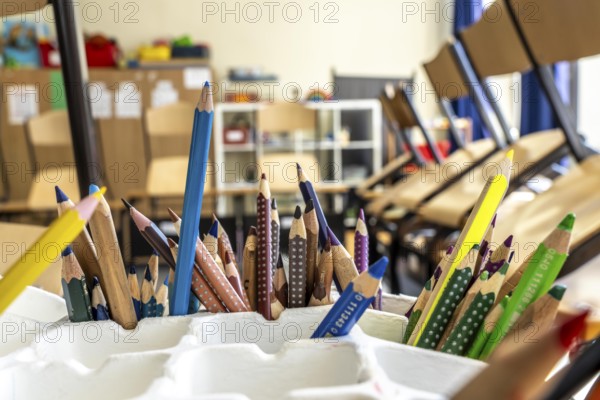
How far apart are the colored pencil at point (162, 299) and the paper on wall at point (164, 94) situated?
444 centimetres

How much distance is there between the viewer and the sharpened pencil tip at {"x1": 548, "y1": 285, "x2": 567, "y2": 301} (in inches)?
→ 9.8

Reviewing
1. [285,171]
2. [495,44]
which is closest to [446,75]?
[495,44]

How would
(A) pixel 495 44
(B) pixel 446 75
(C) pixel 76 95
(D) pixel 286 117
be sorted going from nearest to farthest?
1. (C) pixel 76 95
2. (A) pixel 495 44
3. (B) pixel 446 75
4. (D) pixel 286 117

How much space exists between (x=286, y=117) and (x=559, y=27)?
101 inches

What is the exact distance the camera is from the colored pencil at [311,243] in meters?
0.37

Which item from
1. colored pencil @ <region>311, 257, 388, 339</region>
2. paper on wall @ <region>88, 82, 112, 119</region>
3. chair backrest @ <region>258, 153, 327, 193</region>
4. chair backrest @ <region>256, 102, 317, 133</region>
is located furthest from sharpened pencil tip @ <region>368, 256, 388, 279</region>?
paper on wall @ <region>88, 82, 112, 119</region>

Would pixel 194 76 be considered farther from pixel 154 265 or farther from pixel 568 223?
pixel 568 223

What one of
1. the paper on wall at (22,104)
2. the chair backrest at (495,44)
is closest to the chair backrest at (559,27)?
the chair backrest at (495,44)

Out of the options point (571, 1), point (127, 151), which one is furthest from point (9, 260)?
point (127, 151)

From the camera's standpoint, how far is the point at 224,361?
319mm

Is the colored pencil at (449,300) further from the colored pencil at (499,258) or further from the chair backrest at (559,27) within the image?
the chair backrest at (559,27)

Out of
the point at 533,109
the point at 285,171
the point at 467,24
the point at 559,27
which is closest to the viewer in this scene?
the point at 559,27

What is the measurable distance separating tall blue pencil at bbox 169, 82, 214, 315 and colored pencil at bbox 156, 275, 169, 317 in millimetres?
30

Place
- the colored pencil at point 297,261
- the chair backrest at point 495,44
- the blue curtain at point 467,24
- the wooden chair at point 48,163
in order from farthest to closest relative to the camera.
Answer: the blue curtain at point 467,24 → the wooden chair at point 48,163 → the chair backrest at point 495,44 → the colored pencil at point 297,261
